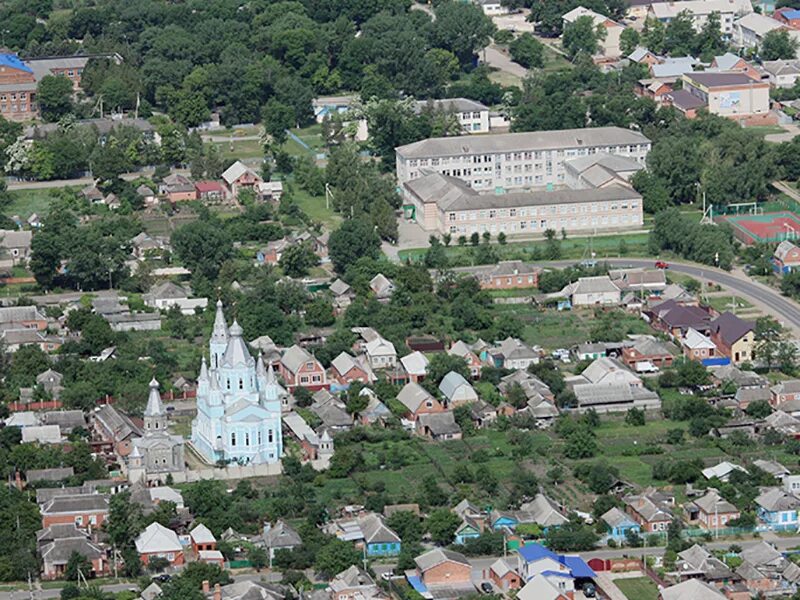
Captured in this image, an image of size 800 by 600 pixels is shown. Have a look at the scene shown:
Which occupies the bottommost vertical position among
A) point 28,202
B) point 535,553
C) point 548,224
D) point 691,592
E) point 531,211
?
point 28,202

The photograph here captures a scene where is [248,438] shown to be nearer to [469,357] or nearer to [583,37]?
[469,357]

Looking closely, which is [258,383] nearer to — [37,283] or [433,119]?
[37,283]

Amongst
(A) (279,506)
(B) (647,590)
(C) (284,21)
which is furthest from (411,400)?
(C) (284,21)

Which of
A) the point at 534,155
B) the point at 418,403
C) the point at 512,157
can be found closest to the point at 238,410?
the point at 418,403

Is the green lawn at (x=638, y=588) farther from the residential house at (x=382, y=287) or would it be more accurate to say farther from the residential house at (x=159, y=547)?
the residential house at (x=382, y=287)

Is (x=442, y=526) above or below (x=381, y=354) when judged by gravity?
above

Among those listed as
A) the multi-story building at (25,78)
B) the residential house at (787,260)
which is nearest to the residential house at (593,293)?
the residential house at (787,260)

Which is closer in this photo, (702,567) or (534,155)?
(702,567)
